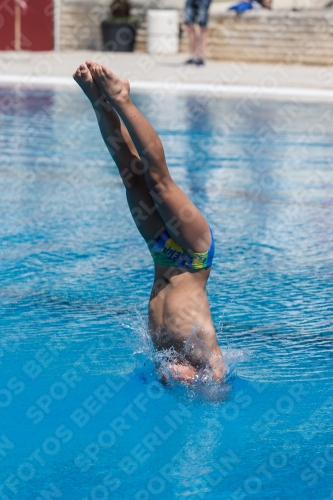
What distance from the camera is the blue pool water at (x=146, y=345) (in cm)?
305

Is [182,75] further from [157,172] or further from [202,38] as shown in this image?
[157,172]

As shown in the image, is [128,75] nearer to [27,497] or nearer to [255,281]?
[255,281]

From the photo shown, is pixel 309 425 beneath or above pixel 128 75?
above

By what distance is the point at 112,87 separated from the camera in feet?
10.9

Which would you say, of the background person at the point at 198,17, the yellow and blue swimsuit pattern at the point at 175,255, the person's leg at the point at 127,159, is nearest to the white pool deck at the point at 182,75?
the background person at the point at 198,17

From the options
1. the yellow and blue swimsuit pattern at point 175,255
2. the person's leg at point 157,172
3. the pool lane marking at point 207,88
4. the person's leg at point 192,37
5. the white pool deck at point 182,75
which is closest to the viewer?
the person's leg at point 157,172

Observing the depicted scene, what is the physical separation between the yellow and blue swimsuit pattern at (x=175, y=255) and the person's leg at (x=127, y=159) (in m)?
0.05

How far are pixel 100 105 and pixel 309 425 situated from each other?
1.65m

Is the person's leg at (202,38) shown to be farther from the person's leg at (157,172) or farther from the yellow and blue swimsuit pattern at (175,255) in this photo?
the yellow and blue swimsuit pattern at (175,255)

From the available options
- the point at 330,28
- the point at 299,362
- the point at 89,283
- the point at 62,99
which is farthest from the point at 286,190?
the point at 330,28

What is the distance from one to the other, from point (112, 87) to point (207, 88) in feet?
36.6

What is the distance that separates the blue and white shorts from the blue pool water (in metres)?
8.51

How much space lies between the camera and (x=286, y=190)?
24.3 feet

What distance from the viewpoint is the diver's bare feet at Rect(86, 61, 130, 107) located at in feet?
10.8
